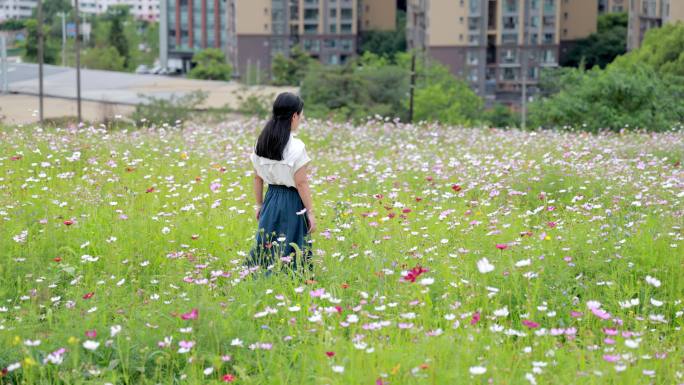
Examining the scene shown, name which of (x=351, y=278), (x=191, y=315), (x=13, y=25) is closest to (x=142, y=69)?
(x=13, y=25)

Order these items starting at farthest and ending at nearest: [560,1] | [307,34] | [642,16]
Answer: [307,34] < [560,1] < [642,16]

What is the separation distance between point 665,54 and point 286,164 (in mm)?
40471

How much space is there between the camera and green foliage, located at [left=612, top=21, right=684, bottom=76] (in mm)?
41219

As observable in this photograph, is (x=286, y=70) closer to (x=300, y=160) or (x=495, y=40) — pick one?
(x=495, y=40)

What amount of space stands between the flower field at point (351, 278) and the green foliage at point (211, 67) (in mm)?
79429

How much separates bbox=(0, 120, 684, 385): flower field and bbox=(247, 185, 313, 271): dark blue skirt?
0.15 meters

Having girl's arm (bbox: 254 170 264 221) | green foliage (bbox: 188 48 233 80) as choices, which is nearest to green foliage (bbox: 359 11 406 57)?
green foliage (bbox: 188 48 233 80)

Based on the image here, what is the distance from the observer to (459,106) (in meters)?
49.1

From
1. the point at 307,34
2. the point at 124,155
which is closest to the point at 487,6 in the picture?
the point at 307,34

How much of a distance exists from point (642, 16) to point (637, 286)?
6537 centimetres

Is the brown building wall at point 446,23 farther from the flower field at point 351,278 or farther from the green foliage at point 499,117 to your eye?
the flower field at point 351,278

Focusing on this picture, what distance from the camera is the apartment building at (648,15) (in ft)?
192

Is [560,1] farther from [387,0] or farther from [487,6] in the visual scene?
[387,0]

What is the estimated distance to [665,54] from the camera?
43.4m
